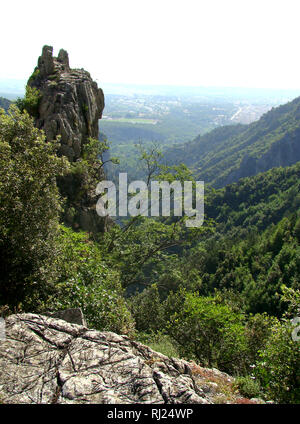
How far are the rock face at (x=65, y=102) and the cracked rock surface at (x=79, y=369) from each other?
19.6 meters

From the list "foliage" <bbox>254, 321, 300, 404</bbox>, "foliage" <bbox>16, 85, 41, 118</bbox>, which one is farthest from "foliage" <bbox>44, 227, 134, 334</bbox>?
"foliage" <bbox>16, 85, 41, 118</bbox>

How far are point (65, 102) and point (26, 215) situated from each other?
62.4 ft

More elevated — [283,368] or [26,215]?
[26,215]

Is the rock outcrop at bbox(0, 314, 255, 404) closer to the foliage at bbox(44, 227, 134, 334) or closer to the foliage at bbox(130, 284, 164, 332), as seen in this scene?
the foliage at bbox(44, 227, 134, 334)

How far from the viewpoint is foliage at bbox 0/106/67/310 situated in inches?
453

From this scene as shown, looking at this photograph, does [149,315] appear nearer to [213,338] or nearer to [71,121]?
[213,338]

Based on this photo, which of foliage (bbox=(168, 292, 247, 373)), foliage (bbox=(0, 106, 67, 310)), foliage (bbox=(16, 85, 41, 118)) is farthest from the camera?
foliage (bbox=(16, 85, 41, 118))

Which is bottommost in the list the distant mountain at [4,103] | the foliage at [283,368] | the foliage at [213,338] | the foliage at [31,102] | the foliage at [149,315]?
the foliage at [149,315]

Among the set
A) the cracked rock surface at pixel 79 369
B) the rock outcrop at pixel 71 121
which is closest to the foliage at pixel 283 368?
the cracked rock surface at pixel 79 369

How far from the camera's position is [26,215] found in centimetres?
1184

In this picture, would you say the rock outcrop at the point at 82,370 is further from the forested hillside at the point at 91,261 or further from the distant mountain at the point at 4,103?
the distant mountain at the point at 4,103

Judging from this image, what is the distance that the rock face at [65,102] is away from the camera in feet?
85.1

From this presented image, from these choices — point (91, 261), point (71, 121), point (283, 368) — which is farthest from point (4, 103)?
point (283, 368)

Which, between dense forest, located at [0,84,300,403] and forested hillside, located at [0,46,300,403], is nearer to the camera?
dense forest, located at [0,84,300,403]
